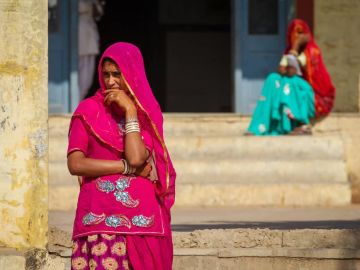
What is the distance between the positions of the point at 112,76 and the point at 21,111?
5.30ft

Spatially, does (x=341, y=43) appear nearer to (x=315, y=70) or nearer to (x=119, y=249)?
(x=315, y=70)

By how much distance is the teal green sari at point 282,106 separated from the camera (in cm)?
1173

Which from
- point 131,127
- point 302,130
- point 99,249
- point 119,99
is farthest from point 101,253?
point 302,130

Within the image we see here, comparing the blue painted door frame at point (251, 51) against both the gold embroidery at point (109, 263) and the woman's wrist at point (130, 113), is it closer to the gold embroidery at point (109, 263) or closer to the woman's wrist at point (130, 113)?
the woman's wrist at point (130, 113)

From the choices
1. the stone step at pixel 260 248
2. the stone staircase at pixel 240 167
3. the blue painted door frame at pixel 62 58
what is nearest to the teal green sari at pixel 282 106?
the stone staircase at pixel 240 167

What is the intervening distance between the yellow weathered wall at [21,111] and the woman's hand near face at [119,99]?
5.29 ft

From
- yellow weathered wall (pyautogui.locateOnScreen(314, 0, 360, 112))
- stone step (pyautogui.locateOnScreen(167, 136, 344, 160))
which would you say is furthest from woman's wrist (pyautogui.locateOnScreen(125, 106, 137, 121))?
yellow weathered wall (pyautogui.locateOnScreen(314, 0, 360, 112))

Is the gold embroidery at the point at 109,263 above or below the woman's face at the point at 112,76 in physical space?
below

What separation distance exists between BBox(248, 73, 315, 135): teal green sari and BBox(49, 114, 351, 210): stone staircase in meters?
0.26

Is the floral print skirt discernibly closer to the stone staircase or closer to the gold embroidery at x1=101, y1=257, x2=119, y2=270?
the gold embroidery at x1=101, y1=257, x2=119, y2=270

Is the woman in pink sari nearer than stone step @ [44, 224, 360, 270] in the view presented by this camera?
Yes

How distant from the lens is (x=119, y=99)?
210 inches

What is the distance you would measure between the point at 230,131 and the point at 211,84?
6979 mm

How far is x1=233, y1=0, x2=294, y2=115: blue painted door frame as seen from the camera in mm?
13227
